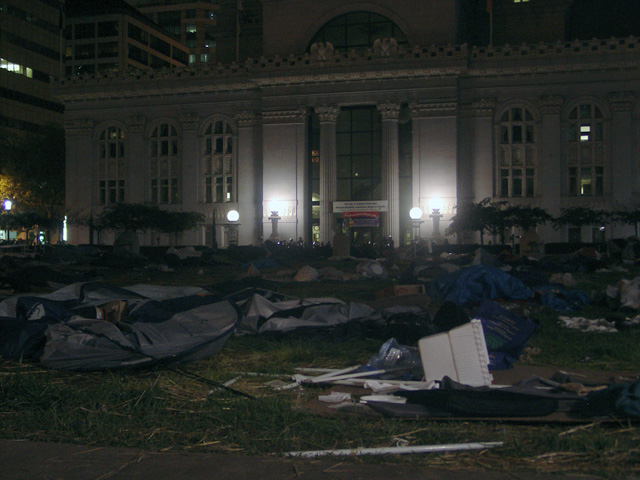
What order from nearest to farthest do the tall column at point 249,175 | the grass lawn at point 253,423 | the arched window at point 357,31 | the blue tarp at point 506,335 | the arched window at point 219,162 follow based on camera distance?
the grass lawn at point 253,423
the blue tarp at point 506,335
the arched window at point 357,31
the tall column at point 249,175
the arched window at point 219,162

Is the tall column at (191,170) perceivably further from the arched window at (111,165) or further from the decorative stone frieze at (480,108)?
the decorative stone frieze at (480,108)

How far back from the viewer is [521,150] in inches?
1778

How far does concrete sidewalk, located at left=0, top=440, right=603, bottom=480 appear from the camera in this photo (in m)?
3.87

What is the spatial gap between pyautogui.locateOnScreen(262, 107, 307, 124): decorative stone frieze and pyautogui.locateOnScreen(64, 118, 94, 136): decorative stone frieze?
15.2 metres

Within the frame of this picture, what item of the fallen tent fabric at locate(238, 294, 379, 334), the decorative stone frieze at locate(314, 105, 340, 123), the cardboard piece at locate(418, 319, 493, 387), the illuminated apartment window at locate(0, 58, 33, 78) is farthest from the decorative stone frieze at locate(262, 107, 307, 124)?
the cardboard piece at locate(418, 319, 493, 387)

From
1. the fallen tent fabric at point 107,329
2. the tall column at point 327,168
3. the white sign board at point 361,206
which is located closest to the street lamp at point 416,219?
the white sign board at point 361,206

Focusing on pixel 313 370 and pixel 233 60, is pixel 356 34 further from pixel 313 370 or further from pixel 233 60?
pixel 313 370

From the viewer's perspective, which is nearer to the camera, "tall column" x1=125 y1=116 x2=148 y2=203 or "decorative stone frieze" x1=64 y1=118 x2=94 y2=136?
"tall column" x1=125 y1=116 x2=148 y2=203

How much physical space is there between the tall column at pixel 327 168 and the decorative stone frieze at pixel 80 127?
63.1ft

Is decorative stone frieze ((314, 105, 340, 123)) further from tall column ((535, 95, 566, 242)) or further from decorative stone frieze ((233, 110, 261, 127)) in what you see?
tall column ((535, 95, 566, 242))

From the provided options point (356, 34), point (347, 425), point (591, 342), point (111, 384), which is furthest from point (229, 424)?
point (356, 34)

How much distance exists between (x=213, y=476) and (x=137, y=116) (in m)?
50.1

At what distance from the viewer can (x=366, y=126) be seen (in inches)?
1869

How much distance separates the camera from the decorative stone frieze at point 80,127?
5184 centimetres
